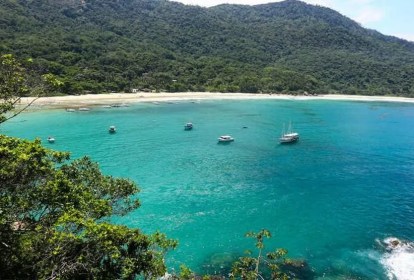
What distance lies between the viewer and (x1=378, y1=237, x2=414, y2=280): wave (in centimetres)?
3312

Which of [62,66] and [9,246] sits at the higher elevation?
[62,66]

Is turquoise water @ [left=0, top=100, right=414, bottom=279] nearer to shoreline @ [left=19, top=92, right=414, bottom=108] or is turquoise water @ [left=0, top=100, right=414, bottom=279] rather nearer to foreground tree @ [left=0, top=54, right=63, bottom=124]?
shoreline @ [left=19, top=92, right=414, bottom=108]

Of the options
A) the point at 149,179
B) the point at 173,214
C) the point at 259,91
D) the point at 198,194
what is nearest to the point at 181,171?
the point at 149,179

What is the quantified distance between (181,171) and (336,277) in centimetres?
3400

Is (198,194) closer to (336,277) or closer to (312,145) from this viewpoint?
(336,277)

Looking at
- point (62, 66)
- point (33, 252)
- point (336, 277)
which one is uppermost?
point (62, 66)

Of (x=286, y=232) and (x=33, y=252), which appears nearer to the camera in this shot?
(x=33, y=252)

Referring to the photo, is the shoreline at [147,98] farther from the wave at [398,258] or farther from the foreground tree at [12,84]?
the wave at [398,258]

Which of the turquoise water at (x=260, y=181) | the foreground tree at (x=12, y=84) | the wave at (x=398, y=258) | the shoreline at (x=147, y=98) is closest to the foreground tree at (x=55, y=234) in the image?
the foreground tree at (x=12, y=84)

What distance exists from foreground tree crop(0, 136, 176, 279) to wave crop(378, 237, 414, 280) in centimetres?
2503

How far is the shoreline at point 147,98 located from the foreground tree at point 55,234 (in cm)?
8628

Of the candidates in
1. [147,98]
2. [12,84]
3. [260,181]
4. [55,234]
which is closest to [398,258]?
[260,181]

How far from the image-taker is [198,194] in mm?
51000

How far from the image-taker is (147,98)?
147375 mm
